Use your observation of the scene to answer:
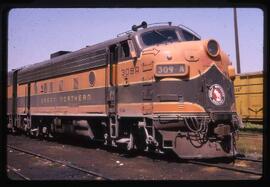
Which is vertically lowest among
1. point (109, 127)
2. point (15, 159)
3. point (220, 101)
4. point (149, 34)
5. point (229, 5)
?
point (15, 159)

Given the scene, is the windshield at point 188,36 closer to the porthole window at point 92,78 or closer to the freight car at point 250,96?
the porthole window at point 92,78

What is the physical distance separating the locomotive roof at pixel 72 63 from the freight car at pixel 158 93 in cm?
4

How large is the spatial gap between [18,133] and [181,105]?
15.4 meters

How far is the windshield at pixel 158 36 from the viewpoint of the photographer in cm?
1156

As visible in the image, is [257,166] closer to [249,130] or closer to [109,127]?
[109,127]

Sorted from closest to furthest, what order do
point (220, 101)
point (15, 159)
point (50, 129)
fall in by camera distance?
point (220, 101), point (15, 159), point (50, 129)

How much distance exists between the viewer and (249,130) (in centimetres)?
2070

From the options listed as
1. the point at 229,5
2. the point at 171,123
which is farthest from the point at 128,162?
the point at 229,5

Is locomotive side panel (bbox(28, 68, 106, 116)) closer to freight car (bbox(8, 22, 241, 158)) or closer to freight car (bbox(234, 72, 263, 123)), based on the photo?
freight car (bbox(8, 22, 241, 158))

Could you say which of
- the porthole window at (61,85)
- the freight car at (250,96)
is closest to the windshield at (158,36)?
the porthole window at (61,85)

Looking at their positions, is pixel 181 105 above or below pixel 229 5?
below

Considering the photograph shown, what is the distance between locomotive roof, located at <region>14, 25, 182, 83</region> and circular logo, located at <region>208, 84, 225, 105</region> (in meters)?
2.37

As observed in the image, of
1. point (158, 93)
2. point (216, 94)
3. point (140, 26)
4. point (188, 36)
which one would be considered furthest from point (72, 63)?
point (216, 94)

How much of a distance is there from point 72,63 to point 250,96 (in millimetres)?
10202
